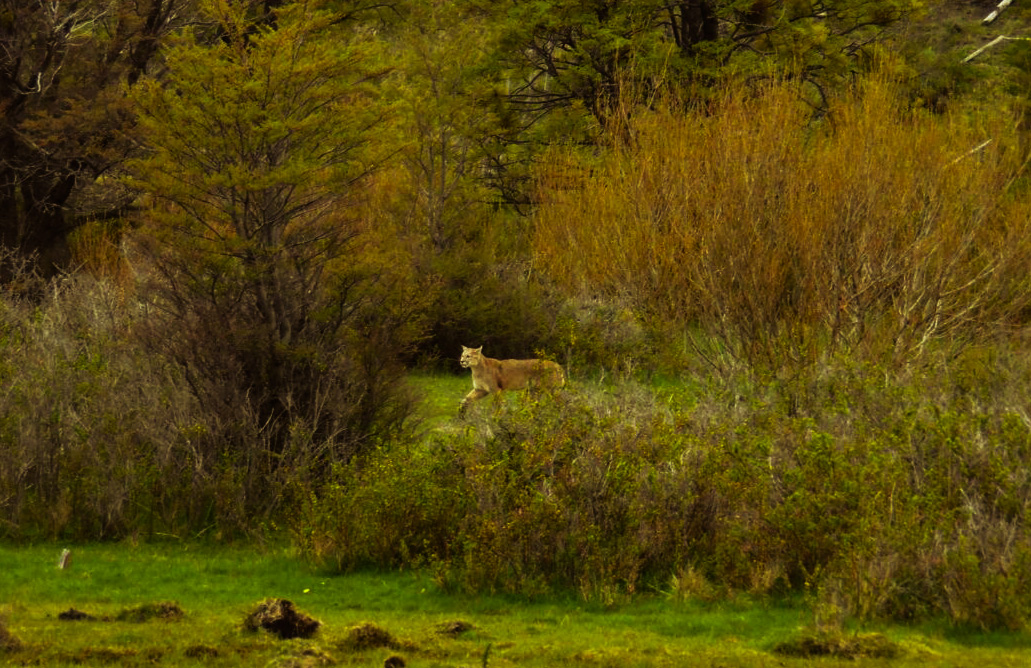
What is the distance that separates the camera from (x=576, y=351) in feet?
69.0

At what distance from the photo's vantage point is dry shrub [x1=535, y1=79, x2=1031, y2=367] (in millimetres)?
16531

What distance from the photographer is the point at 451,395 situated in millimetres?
19750

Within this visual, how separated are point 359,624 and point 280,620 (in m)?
0.52

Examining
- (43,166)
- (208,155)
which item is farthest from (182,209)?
(43,166)

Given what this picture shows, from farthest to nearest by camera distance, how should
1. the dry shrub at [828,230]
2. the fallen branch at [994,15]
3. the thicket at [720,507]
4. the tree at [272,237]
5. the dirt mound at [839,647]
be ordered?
1. the fallen branch at [994,15]
2. the dry shrub at [828,230]
3. the tree at [272,237]
4. the thicket at [720,507]
5. the dirt mound at [839,647]

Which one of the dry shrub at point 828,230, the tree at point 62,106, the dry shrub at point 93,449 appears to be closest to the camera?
the dry shrub at point 93,449

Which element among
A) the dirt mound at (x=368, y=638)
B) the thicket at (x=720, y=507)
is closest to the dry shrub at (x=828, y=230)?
the thicket at (x=720, y=507)

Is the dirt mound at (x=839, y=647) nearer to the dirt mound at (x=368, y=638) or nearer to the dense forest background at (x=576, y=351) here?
the dense forest background at (x=576, y=351)

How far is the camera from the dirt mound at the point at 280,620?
905 centimetres

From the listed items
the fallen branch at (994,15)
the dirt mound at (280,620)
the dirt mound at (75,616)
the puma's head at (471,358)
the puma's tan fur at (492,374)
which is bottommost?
the dirt mound at (75,616)

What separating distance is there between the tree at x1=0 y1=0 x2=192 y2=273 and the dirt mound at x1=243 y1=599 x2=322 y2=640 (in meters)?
16.1

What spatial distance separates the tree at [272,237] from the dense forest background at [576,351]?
0.03 metres

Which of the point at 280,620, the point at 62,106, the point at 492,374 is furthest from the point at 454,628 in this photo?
the point at 62,106

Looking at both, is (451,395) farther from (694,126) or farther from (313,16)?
(313,16)
